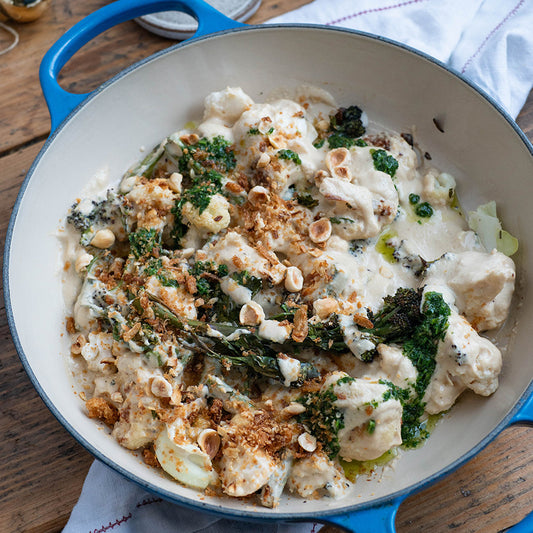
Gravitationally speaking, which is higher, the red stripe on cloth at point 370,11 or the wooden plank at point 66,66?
the red stripe on cloth at point 370,11

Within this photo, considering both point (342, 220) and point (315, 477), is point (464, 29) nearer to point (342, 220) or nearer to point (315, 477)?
point (342, 220)

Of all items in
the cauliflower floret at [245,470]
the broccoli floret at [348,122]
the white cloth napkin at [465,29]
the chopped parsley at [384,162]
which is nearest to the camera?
the cauliflower floret at [245,470]

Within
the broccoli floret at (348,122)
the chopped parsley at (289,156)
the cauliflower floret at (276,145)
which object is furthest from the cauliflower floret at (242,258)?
the broccoli floret at (348,122)

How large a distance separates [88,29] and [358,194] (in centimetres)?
143

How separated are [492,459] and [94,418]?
65.2 inches

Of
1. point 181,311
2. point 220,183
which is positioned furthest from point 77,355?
point 220,183

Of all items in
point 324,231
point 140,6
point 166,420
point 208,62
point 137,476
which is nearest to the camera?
point 137,476

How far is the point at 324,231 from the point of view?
2.53m

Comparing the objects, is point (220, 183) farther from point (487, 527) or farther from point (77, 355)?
point (487, 527)

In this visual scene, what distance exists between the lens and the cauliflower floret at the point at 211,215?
2.52 meters

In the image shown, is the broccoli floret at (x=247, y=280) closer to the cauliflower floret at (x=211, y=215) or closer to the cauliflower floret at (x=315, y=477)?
the cauliflower floret at (x=211, y=215)

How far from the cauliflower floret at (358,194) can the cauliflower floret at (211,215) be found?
17.1 inches

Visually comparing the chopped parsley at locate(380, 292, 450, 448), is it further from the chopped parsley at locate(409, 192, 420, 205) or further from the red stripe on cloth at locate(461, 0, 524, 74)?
the red stripe on cloth at locate(461, 0, 524, 74)

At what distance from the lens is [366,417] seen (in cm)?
212
